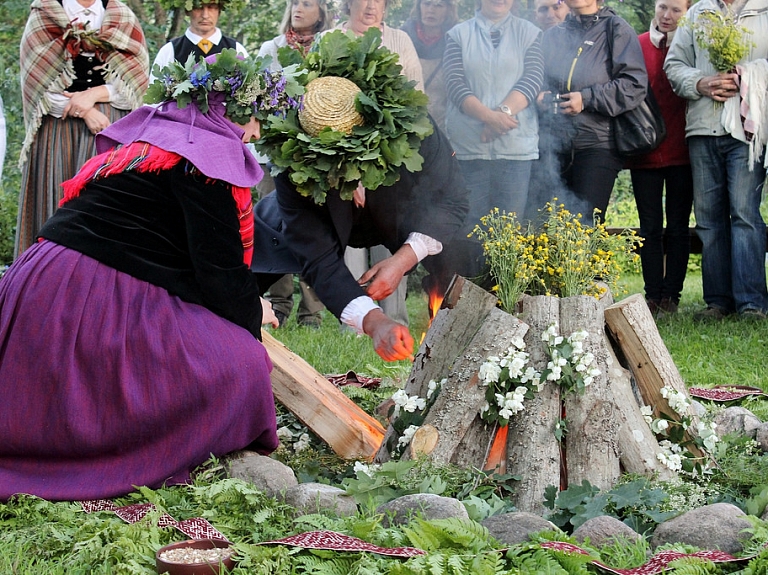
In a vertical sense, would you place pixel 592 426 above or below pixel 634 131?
below

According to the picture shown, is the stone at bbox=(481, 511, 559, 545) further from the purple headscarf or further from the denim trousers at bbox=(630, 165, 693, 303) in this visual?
the denim trousers at bbox=(630, 165, 693, 303)

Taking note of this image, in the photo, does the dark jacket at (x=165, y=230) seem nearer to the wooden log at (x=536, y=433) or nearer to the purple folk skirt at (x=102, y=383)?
the purple folk skirt at (x=102, y=383)

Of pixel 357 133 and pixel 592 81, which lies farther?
pixel 592 81

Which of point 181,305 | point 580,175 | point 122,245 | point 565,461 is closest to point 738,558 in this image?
point 565,461

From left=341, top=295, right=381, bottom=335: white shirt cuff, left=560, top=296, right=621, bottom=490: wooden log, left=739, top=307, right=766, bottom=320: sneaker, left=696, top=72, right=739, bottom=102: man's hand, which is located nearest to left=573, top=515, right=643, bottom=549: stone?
left=560, top=296, right=621, bottom=490: wooden log

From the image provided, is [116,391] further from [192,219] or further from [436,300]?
[436,300]

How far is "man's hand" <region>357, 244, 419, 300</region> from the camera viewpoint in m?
4.31

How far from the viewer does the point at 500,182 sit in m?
5.75

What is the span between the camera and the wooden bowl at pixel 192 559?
2.62 metres

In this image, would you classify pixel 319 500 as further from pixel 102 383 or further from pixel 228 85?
pixel 228 85

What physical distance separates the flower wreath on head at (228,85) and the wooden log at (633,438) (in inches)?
64.6

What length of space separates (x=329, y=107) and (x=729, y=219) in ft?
13.2

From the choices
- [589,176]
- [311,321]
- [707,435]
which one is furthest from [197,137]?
[311,321]

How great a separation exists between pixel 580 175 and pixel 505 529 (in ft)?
12.6
